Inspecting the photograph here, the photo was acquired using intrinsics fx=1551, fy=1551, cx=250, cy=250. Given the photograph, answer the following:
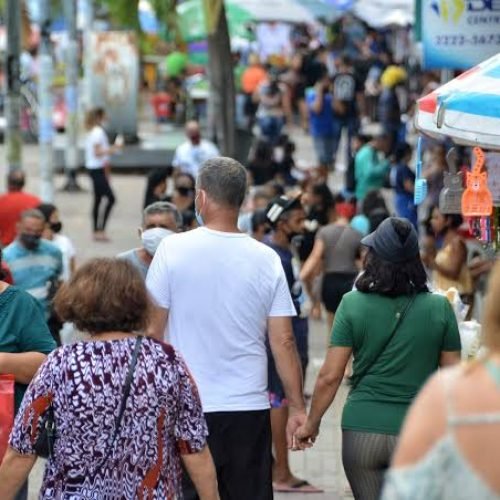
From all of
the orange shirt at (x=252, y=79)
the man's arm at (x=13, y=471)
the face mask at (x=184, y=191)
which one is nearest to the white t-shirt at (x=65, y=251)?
the face mask at (x=184, y=191)

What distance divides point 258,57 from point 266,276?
2921cm

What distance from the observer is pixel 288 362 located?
20.0 ft

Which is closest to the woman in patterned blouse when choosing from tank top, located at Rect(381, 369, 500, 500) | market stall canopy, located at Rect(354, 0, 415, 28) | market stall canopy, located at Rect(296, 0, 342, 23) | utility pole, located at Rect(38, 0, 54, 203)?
tank top, located at Rect(381, 369, 500, 500)

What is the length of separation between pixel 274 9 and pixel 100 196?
4.45 metres

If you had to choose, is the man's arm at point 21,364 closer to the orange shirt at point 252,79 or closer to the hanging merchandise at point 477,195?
the hanging merchandise at point 477,195

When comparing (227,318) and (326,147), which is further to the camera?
(326,147)

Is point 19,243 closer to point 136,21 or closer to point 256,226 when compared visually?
point 256,226

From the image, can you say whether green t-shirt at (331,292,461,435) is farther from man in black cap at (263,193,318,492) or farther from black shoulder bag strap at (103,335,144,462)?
man in black cap at (263,193,318,492)

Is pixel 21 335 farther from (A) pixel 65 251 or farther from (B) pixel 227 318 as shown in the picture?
(A) pixel 65 251

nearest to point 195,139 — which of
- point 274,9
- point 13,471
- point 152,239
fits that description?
point 274,9

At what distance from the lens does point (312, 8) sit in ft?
76.8

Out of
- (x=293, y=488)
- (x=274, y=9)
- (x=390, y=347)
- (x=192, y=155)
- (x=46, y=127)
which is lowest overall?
(x=293, y=488)

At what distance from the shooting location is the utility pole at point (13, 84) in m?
15.8

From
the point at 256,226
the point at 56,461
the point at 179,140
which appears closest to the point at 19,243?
the point at 256,226
